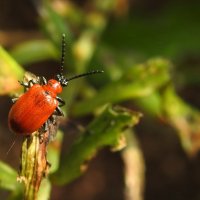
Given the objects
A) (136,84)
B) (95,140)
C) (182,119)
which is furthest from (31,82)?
(182,119)

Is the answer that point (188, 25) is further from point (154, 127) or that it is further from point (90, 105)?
point (90, 105)

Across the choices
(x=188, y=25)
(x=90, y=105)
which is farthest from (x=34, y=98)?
(x=188, y=25)

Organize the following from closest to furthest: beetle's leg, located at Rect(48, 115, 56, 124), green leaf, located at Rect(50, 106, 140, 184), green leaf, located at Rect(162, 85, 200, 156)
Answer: beetle's leg, located at Rect(48, 115, 56, 124)
green leaf, located at Rect(50, 106, 140, 184)
green leaf, located at Rect(162, 85, 200, 156)

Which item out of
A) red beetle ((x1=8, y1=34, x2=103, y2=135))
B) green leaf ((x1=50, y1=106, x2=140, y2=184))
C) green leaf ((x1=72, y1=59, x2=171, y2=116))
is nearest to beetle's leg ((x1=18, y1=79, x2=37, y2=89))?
red beetle ((x1=8, y1=34, x2=103, y2=135))

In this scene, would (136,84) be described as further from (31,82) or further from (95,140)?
(31,82)

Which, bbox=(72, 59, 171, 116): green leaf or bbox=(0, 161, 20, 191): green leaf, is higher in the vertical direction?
bbox=(72, 59, 171, 116): green leaf

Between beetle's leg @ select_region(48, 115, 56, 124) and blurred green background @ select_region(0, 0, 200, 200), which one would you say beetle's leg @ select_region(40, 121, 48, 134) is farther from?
blurred green background @ select_region(0, 0, 200, 200)
